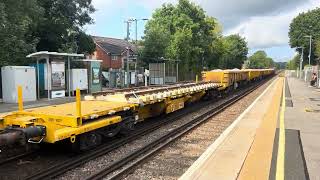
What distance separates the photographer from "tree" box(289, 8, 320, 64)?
98475 mm

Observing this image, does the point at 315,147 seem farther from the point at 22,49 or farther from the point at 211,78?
the point at 22,49

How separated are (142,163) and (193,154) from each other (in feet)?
5.60

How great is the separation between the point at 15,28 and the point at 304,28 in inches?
3481

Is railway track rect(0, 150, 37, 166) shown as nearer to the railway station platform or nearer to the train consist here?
the train consist

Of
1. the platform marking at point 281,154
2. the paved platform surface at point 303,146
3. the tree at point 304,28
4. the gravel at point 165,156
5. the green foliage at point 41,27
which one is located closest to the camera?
the platform marking at point 281,154

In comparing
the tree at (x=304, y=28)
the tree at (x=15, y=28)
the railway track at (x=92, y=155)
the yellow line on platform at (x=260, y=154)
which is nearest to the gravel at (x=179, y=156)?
the railway track at (x=92, y=155)

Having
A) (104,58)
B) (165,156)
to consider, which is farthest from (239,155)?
(104,58)

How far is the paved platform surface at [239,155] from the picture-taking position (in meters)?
7.88

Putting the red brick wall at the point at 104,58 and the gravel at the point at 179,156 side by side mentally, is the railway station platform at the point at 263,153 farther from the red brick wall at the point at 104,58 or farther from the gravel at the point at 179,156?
the red brick wall at the point at 104,58

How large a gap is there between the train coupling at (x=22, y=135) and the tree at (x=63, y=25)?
24.9 metres

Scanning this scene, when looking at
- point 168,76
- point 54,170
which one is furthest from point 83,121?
point 168,76

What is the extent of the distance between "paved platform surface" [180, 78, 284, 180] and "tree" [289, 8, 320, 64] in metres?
89.5

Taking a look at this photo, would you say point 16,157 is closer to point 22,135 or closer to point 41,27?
point 22,135

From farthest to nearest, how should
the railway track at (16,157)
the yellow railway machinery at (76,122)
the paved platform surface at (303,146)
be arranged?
the railway track at (16,157), the yellow railway machinery at (76,122), the paved platform surface at (303,146)
